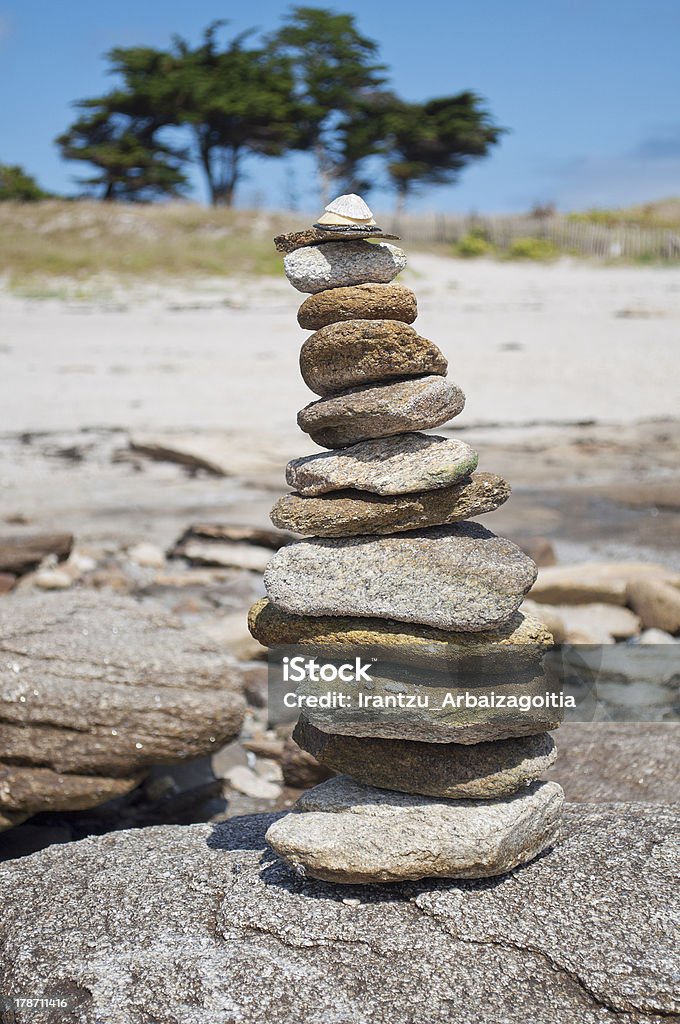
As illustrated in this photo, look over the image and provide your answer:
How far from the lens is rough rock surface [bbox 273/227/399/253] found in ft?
12.4

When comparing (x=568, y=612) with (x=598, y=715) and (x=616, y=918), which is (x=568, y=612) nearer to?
(x=598, y=715)

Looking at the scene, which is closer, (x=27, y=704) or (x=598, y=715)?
(x=27, y=704)

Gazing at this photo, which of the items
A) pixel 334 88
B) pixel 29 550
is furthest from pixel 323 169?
pixel 29 550

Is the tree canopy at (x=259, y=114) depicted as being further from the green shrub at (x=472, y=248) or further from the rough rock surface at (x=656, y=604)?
→ the rough rock surface at (x=656, y=604)

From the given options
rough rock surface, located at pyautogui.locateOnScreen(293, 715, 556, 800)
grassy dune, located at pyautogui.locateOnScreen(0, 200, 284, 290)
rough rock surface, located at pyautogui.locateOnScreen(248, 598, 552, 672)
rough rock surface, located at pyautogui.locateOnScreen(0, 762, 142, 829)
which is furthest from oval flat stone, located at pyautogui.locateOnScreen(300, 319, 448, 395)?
grassy dune, located at pyautogui.locateOnScreen(0, 200, 284, 290)

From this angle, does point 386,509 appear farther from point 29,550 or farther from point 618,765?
point 29,550

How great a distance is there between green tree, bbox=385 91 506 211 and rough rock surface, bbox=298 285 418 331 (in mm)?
40925

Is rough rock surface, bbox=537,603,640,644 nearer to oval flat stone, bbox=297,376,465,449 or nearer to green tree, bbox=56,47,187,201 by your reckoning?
oval flat stone, bbox=297,376,465,449

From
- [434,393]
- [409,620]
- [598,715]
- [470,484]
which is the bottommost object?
[598,715]

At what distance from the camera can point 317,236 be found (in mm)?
3822

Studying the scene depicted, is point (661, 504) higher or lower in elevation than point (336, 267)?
lower

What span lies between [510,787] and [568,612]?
4856 millimetres

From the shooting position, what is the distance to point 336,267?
390cm

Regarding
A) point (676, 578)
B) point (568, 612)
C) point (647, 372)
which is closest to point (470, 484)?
point (568, 612)
